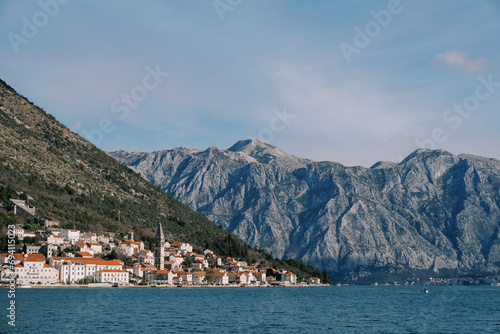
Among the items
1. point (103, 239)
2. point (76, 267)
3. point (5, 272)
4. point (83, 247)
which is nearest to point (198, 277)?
point (103, 239)

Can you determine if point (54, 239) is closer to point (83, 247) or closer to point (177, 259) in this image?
point (83, 247)

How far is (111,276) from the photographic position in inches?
5709

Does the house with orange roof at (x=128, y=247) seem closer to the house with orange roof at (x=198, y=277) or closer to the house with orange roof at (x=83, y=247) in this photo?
the house with orange roof at (x=83, y=247)

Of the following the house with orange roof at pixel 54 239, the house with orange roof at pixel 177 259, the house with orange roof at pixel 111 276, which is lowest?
the house with orange roof at pixel 111 276

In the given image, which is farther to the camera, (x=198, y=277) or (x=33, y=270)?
(x=198, y=277)

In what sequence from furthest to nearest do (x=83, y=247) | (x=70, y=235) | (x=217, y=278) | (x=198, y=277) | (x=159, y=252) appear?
(x=217, y=278)
(x=198, y=277)
(x=159, y=252)
(x=70, y=235)
(x=83, y=247)

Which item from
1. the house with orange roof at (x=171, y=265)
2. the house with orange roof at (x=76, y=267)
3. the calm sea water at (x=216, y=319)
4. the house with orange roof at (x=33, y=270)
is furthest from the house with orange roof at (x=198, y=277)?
the calm sea water at (x=216, y=319)

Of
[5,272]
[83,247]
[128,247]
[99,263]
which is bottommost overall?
[5,272]

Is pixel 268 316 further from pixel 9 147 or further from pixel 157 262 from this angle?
pixel 9 147

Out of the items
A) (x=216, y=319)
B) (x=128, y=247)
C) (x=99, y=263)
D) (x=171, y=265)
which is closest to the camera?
→ (x=216, y=319)

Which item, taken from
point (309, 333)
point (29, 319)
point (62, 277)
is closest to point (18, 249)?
point (62, 277)

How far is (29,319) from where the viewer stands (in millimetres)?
61906

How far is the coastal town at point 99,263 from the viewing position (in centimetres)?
12838

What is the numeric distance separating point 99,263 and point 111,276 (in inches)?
183
